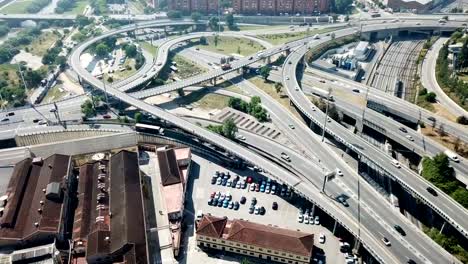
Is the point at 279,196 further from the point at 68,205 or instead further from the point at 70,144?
the point at 70,144

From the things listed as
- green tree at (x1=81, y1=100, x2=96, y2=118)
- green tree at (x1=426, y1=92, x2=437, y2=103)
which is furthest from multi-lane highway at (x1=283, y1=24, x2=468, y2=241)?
green tree at (x1=81, y1=100, x2=96, y2=118)

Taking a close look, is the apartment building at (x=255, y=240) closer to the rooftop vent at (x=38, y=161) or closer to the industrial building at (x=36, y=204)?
the industrial building at (x=36, y=204)

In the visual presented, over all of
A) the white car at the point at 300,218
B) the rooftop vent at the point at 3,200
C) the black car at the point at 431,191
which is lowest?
the white car at the point at 300,218

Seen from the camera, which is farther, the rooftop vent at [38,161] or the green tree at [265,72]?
the green tree at [265,72]

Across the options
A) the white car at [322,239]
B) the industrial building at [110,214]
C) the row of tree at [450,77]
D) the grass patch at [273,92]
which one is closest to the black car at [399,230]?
the white car at [322,239]

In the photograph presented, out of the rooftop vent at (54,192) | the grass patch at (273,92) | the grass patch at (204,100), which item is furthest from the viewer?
the grass patch at (204,100)

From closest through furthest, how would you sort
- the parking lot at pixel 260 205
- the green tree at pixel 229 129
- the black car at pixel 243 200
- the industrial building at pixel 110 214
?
the industrial building at pixel 110 214 → the parking lot at pixel 260 205 → the black car at pixel 243 200 → the green tree at pixel 229 129

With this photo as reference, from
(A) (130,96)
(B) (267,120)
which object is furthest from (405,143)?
(A) (130,96)

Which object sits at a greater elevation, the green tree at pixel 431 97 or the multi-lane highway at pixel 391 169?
the green tree at pixel 431 97
